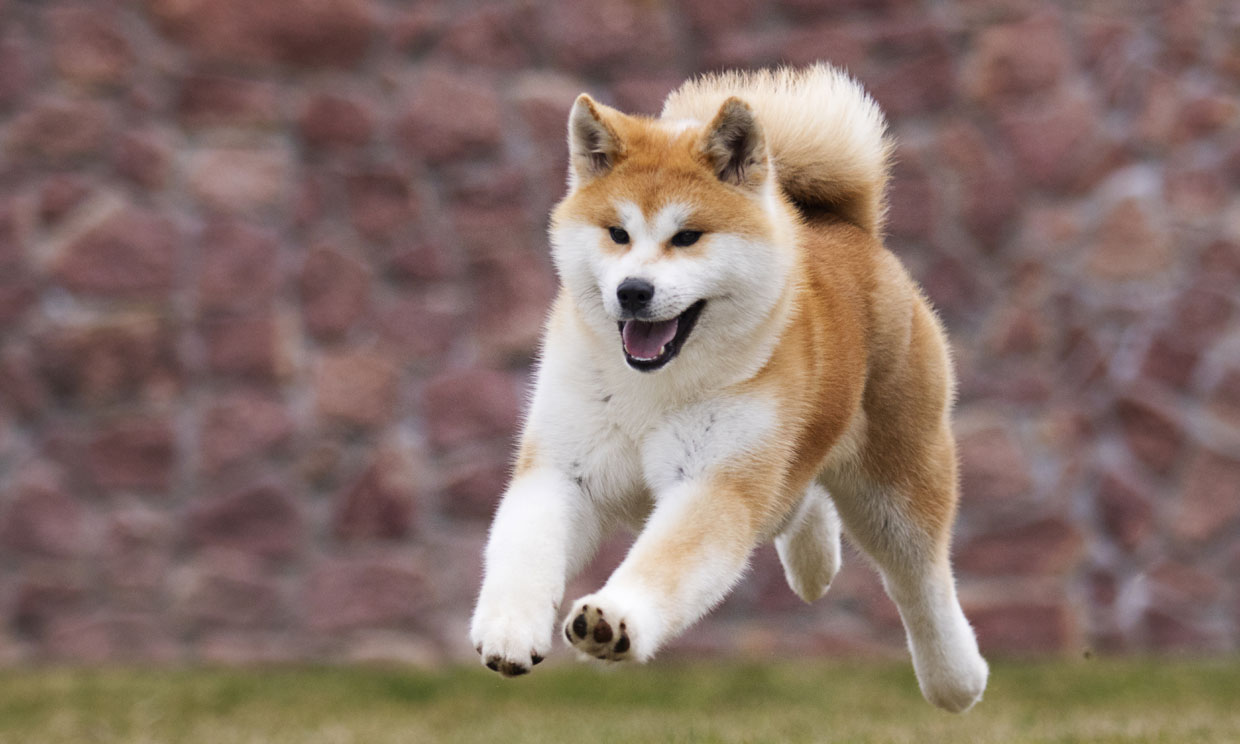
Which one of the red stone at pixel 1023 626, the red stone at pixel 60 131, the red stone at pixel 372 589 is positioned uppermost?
the red stone at pixel 60 131

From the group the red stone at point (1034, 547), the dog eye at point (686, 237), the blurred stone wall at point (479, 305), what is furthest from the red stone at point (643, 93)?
the dog eye at point (686, 237)

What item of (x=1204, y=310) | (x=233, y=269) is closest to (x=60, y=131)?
(x=233, y=269)

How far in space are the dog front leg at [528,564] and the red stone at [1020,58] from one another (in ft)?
12.4

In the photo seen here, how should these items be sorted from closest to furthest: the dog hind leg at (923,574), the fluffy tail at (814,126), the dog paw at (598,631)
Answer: the dog paw at (598,631)
the fluffy tail at (814,126)
the dog hind leg at (923,574)

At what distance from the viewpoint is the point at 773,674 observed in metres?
5.77

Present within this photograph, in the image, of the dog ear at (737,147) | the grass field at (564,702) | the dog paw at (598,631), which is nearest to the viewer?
the dog paw at (598,631)

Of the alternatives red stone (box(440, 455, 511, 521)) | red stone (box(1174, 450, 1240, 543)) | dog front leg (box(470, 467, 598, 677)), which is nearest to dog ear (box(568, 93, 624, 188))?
dog front leg (box(470, 467, 598, 677))

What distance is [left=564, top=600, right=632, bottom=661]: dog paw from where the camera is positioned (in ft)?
7.90

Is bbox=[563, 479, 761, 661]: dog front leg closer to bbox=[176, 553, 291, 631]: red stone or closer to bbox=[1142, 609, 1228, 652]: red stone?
bbox=[176, 553, 291, 631]: red stone

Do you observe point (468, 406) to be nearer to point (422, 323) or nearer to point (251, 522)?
point (422, 323)

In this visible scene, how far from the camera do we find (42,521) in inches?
A: 231

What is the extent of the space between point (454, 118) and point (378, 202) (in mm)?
453

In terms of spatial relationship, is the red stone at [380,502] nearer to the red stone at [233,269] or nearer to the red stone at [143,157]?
the red stone at [233,269]

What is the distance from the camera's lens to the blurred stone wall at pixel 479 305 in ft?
19.4
